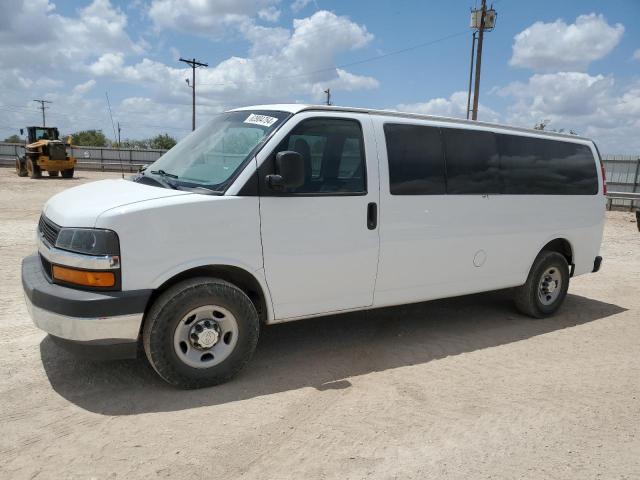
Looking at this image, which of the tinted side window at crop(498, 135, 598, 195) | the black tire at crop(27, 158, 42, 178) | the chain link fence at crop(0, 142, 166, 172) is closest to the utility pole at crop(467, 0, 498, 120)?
the tinted side window at crop(498, 135, 598, 195)

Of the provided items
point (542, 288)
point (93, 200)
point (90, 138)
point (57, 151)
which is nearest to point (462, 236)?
point (542, 288)

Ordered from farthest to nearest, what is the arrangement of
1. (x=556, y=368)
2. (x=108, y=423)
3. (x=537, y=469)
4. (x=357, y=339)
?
(x=357, y=339), (x=556, y=368), (x=108, y=423), (x=537, y=469)

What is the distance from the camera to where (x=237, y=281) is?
4184mm

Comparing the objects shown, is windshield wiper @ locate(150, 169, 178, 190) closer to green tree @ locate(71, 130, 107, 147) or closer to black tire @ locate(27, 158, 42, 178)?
black tire @ locate(27, 158, 42, 178)

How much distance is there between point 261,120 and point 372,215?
1.24m

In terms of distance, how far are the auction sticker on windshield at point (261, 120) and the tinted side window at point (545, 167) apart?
2697 mm

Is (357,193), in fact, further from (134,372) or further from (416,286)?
(134,372)

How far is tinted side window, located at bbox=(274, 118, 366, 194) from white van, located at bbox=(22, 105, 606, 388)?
0.5 inches

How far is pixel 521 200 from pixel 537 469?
10.8 ft

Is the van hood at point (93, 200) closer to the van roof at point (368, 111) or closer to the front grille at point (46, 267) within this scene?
the front grille at point (46, 267)

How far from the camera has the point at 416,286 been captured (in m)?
5.00

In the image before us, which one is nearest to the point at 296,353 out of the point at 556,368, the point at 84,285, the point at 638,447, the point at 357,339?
the point at 357,339

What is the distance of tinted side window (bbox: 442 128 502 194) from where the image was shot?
5141mm

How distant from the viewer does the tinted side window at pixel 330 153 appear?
13.9 feet
